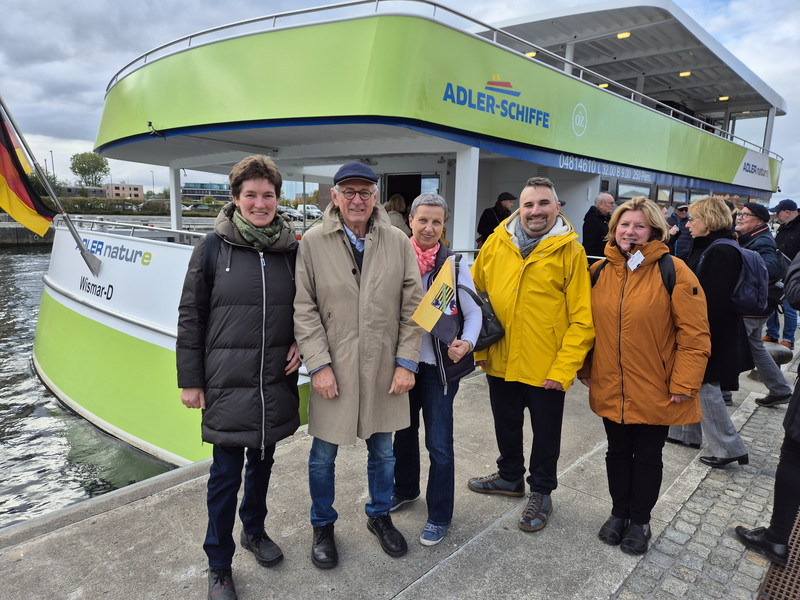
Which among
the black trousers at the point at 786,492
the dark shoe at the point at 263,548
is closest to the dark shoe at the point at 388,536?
the dark shoe at the point at 263,548

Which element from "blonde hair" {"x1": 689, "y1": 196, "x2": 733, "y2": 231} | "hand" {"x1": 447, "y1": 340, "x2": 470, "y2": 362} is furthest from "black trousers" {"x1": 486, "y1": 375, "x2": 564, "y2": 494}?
"blonde hair" {"x1": 689, "y1": 196, "x2": 733, "y2": 231}

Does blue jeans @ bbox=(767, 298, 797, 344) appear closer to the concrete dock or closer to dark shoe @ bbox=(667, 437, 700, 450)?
dark shoe @ bbox=(667, 437, 700, 450)

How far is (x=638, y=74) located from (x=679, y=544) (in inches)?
527

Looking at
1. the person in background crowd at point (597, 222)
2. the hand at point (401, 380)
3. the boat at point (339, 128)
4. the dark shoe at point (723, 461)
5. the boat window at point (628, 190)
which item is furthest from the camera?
the boat window at point (628, 190)

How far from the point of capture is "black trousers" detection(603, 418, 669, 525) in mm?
2602

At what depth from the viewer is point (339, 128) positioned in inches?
270

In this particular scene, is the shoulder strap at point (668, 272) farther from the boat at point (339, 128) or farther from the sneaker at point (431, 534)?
the boat at point (339, 128)

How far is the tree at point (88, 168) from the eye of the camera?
66062 millimetres

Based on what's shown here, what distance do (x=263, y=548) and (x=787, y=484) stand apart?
8.77ft

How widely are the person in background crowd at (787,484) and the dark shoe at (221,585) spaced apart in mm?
2692

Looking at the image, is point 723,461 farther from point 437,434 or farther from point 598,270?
point 437,434

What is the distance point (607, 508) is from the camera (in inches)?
120

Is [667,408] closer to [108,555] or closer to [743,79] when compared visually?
[108,555]

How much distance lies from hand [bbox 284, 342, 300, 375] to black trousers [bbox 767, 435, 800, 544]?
245 centimetres
